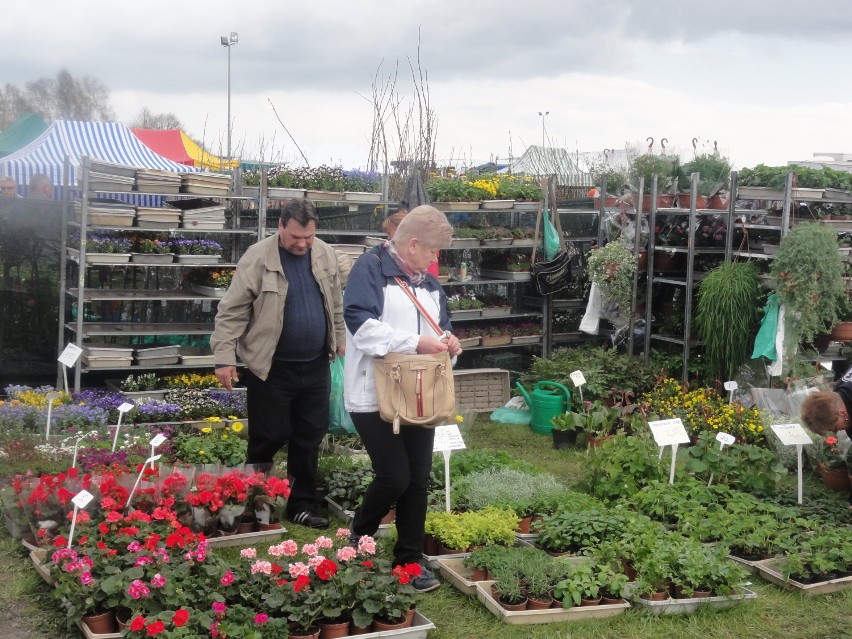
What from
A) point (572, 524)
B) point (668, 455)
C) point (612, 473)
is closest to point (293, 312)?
point (572, 524)

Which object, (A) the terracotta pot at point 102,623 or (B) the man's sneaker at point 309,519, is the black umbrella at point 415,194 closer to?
(B) the man's sneaker at point 309,519

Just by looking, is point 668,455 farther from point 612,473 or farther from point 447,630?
point 447,630

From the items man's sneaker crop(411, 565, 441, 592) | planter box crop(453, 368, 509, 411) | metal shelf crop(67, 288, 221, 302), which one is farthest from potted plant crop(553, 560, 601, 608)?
metal shelf crop(67, 288, 221, 302)

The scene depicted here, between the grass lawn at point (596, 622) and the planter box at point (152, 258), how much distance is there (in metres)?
3.70

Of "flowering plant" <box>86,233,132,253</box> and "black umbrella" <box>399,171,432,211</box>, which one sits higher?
"black umbrella" <box>399,171,432,211</box>

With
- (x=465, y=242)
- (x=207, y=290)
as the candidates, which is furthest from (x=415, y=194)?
(x=207, y=290)

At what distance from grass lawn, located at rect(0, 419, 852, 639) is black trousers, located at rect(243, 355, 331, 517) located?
693mm

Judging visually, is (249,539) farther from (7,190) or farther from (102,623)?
(7,190)

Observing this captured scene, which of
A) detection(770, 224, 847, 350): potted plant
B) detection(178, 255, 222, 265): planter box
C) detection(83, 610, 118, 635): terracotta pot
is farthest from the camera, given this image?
detection(178, 255, 222, 265): planter box

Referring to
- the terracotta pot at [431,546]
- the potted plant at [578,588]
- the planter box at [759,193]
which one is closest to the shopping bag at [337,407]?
the terracotta pot at [431,546]

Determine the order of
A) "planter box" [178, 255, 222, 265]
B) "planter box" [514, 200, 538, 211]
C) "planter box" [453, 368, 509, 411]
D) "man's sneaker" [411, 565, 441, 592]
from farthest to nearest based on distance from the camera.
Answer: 1. "planter box" [514, 200, 538, 211]
2. "planter box" [453, 368, 509, 411]
3. "planter box" [178, 255, 222, 265]
4. "man's sneaker" [411, 565, 441, 592]

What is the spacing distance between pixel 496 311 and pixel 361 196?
1.98 m

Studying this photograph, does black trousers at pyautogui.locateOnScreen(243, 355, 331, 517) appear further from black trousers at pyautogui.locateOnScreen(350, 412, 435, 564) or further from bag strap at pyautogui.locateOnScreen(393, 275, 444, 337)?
bag strap at pyautogui.locateOnScreen(393, 275, 444, 337)

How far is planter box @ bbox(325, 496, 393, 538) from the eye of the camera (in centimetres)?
515
